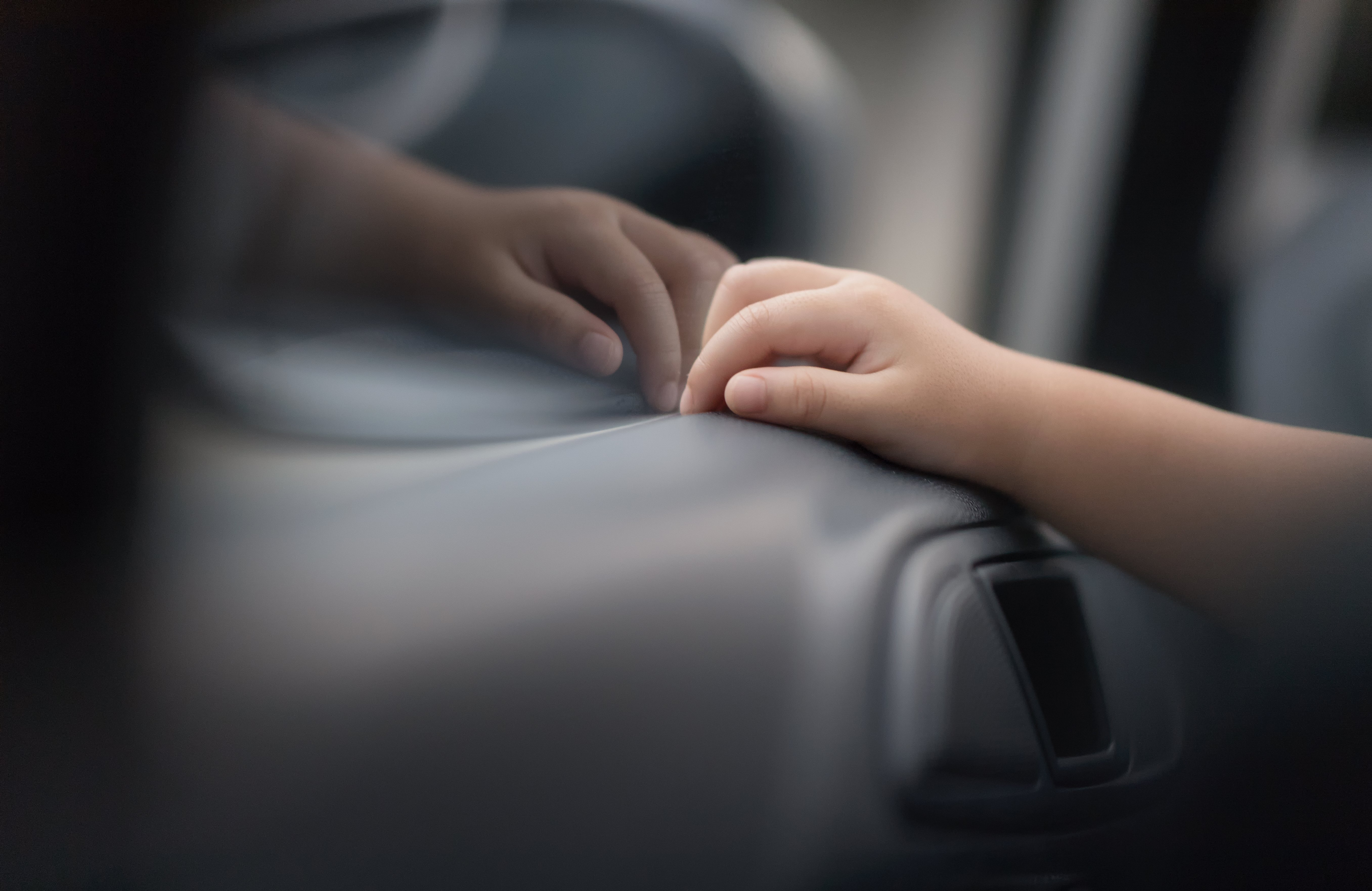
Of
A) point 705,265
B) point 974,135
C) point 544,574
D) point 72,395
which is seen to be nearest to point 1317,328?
point 974,135

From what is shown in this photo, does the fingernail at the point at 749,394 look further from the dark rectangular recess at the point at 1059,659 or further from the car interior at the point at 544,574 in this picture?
the dark rectangular recess at the point at 1059,659

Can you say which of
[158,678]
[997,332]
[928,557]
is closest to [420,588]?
[158,678]

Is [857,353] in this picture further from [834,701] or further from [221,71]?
[221,71]

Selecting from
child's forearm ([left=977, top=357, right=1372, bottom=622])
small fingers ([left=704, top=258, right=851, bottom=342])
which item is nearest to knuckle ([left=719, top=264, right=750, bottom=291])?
small fingers ([left=704, top=258, right=851, bottom=342])

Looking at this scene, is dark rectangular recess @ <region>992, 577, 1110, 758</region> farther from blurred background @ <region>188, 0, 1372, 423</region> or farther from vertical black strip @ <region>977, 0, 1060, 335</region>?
vertical black strip @ <region>977, 0, 1060, 335</region>

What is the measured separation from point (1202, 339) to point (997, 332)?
0.13 metres

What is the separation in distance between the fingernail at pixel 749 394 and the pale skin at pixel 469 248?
0.13ft

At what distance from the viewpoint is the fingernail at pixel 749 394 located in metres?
0.44

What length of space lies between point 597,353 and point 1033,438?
0.23 meters

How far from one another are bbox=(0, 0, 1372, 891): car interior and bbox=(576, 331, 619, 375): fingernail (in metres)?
0.01

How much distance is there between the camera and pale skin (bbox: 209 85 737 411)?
1.37 feet

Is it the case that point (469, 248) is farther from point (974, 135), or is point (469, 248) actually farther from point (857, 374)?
point (974, 135)

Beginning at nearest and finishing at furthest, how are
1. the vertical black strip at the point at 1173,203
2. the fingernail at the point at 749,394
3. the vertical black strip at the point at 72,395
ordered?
1. the vertical black strip at the point at 72,395
2. the fingernail at the point at 749,394
3. the vertical black strip at the point at 1173,203

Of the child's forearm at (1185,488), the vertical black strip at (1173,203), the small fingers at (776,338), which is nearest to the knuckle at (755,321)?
the small fingers at (776,338)
